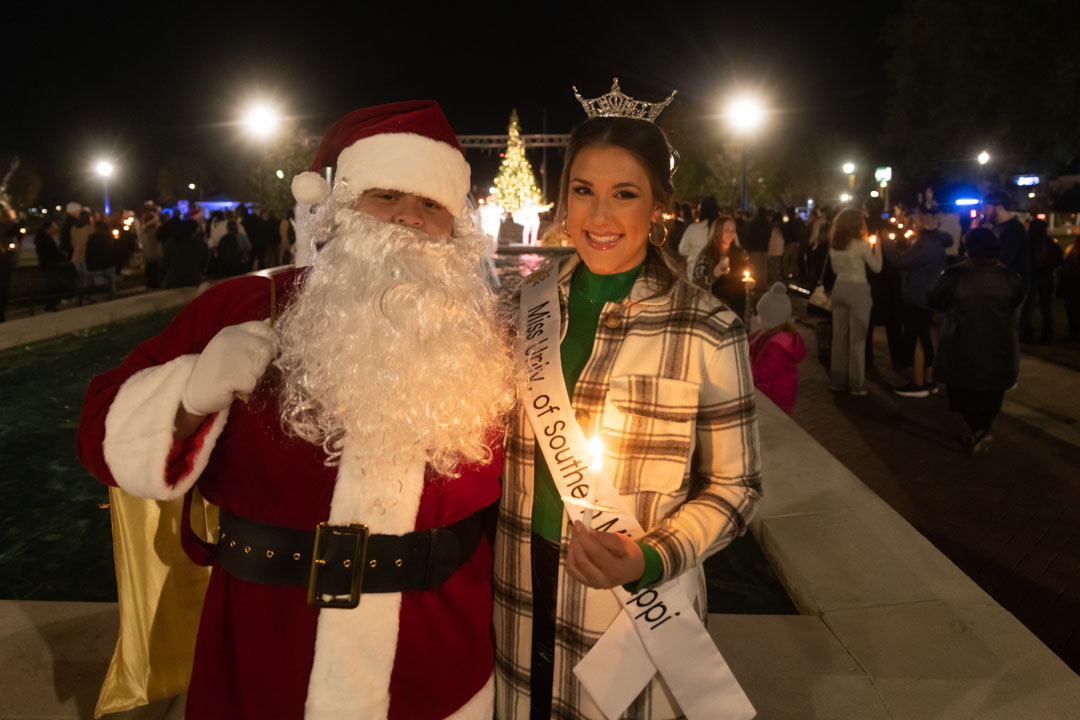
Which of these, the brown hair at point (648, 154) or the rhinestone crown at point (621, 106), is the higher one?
the rhinestone crown at point (621, 106)

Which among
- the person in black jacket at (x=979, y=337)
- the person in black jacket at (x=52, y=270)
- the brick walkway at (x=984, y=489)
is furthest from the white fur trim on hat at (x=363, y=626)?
the person in black jacket at (x=52, y=270)

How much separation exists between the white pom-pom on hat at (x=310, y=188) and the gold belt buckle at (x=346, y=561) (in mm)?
939

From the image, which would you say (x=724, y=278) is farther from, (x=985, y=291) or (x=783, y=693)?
(x=783, y=693)

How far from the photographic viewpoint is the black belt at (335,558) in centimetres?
173

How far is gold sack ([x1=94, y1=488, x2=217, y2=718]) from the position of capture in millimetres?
2348

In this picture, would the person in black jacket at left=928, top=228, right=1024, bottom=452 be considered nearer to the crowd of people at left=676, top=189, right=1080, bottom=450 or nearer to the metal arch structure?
the crowd of people at left=676, top=189, right=1080, bottom=450

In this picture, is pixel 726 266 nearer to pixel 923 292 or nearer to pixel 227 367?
pixel 923 292

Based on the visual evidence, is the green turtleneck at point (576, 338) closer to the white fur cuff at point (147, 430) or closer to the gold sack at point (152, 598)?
the white fur cuff at point (147, 430)

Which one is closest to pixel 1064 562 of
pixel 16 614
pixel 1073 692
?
pixel 1073 692

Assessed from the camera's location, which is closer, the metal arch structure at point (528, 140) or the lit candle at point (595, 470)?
the lit candle at point (595, 470)

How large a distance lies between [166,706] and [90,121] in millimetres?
73690

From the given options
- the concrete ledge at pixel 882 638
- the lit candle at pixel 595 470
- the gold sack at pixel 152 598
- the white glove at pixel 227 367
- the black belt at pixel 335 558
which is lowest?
the concrete ledge at pixel 882 638

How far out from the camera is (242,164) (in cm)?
7288

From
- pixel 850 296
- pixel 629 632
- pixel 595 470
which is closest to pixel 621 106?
pixel 595 470
